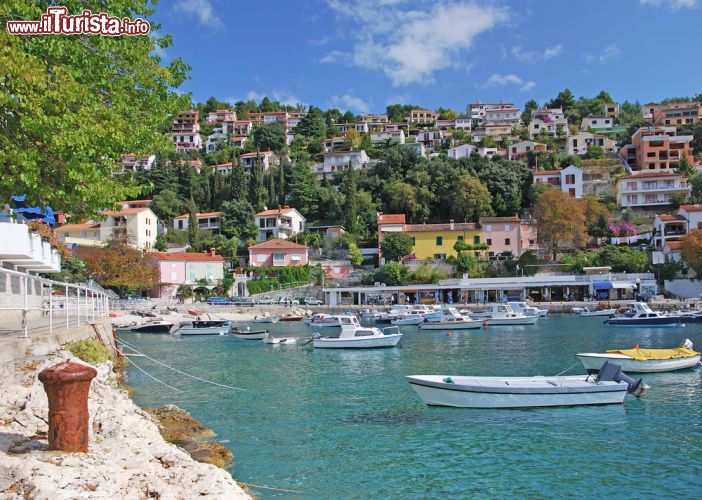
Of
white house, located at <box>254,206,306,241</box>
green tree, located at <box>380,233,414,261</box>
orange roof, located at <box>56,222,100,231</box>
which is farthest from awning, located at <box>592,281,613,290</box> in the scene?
orange roof, located at <box>56,222,100,231</box>

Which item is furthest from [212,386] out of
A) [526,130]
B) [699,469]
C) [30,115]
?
[526,130]

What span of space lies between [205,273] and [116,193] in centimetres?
6540

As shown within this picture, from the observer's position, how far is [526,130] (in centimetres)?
12575

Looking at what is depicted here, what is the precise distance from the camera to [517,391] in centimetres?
1780

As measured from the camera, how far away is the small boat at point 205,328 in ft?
150

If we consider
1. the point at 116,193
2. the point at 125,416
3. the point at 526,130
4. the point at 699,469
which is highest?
the point at 526,130

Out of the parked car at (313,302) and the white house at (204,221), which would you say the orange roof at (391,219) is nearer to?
the parked car at (313,302)

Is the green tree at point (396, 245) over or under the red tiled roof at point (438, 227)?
under

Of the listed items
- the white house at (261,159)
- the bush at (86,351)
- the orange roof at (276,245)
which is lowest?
the bush at (86,351)

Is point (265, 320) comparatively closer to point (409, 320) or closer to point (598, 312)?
point (409, 320)

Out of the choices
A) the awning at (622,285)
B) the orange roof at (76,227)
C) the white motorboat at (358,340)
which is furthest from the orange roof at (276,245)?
the white motorboat at (358,340)

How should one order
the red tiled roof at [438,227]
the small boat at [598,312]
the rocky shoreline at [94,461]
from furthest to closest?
the red tiled roof at [438,227] < the small boat at [598,312] < the rocky shoreline at [94,461]

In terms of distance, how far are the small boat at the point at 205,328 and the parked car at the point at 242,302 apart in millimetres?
19223

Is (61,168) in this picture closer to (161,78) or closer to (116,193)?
(116,193)
